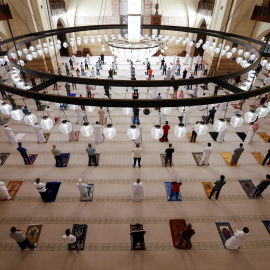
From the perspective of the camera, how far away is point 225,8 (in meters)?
11.7

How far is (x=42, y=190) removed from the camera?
16.6 ft

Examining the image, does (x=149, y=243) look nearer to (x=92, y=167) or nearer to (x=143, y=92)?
(x=92, y=167)

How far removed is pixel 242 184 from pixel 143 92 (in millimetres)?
7093

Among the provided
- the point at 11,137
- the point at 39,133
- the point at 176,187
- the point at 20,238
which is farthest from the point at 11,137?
the point at 176,187

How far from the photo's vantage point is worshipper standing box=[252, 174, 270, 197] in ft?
17.0

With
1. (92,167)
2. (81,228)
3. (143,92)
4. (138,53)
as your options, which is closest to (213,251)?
(81,228)

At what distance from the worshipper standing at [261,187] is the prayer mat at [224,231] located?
4.28 feet

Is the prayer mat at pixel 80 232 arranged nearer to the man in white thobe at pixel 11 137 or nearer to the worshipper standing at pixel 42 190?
the worshipper standing at pixel 42 190

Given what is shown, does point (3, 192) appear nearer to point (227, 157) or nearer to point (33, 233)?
point (33, 233)

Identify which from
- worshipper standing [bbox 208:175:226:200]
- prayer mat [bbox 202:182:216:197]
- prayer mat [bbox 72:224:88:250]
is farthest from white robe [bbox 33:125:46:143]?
worshipper standing [bbox 208:175:226:200]

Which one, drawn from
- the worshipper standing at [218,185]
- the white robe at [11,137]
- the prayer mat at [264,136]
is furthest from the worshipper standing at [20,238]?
the prayer mat at [264,136]

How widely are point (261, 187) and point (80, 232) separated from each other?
4.64 metres

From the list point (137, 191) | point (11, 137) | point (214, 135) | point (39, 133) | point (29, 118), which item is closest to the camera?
point (29, 118)

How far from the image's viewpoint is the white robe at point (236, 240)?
4.08m
